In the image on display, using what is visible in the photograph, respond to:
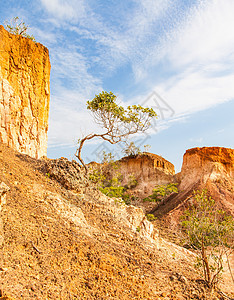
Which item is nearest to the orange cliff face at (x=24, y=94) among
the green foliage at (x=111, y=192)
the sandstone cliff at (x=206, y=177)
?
the green foliage at (x=111, y=192)

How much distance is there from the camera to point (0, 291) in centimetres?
334

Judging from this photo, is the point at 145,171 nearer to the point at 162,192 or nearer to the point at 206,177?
the point at 162,192

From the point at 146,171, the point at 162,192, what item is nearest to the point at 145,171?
the point at 146,171

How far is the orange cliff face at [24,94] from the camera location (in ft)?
41.3

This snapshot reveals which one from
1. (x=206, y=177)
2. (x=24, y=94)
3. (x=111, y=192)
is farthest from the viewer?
(x=206, y=177)

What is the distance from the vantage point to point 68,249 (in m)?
5.32

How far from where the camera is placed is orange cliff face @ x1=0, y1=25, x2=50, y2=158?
1259 centimetres

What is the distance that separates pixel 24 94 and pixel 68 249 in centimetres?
1093

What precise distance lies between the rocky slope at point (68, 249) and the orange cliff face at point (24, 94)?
13.9ft

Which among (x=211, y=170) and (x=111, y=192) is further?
(x=211, y=170)

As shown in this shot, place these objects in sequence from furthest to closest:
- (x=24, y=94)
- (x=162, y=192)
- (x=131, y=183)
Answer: (x=131, y=183)
(x=162, y=192)
(x=24, y=94)

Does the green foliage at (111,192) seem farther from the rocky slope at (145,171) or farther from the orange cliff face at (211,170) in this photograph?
the rocky slope at (145,171)

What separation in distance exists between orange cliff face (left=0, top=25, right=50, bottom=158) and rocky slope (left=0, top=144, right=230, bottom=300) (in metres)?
4.23

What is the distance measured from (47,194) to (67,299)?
376 centimetres
